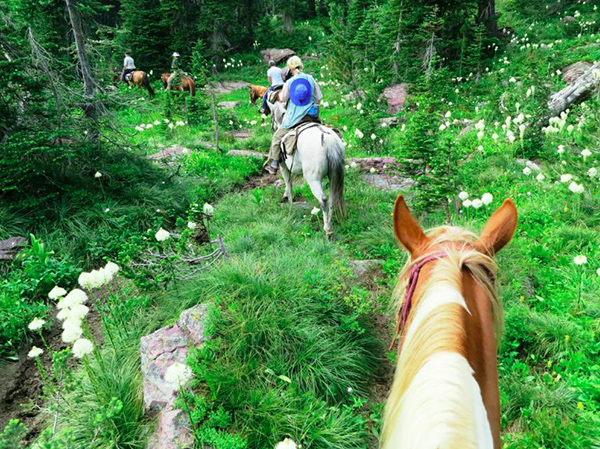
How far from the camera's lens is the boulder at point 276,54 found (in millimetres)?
26125

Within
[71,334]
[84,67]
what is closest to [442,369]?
[71,334]

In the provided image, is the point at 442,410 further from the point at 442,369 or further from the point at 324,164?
the point at 324,164

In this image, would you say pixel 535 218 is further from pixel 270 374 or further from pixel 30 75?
pixel 30 75

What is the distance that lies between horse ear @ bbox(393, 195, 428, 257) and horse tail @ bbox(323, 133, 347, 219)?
174 inches

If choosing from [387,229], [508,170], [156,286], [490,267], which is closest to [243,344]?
[156,286]

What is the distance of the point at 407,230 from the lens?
185cm

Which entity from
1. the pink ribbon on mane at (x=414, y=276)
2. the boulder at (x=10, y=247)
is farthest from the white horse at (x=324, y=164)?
the boulder at (x=10, y=247)

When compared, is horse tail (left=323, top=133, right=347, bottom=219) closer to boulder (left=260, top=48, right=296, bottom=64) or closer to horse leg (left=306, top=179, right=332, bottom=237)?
horse leg (left=306, top=179, right=332, bottom=237)

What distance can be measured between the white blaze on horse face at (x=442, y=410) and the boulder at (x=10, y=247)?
644 centimetres

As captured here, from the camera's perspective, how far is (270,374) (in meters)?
3.31

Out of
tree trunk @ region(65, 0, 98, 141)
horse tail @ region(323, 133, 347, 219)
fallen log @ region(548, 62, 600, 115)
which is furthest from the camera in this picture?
fallen log @ region(548, 62, 600, 115)

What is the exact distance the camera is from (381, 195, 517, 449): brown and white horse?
3.36 ft

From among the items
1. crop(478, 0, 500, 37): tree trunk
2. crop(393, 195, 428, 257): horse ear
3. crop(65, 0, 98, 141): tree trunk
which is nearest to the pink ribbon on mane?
crop(393, 195, 428, 257): horse ear

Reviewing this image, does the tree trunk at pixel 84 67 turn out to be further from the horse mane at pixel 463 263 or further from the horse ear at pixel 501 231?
the horse ear at pixel 501 231
